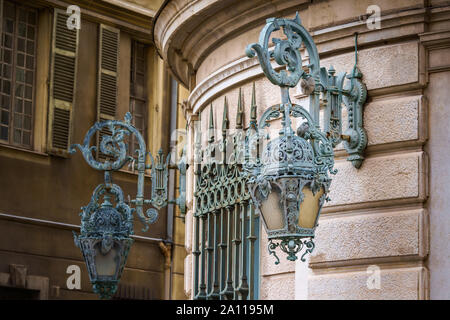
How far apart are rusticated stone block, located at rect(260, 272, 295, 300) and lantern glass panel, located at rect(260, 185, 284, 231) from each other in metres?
1.72

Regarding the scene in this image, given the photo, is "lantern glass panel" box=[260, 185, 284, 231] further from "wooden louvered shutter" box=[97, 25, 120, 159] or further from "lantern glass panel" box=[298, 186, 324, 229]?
"wooden louvered shutter" box=[97, 25, 120, 159]

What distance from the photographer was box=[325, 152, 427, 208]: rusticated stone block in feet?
24.0

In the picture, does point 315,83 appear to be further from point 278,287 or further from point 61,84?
point 61,84

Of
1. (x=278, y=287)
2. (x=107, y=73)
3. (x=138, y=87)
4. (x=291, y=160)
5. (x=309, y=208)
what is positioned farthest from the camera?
(x=138, y=87)

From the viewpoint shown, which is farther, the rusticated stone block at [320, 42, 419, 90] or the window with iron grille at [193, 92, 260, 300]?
the window with iron grille at [193, 92, 260, 300]

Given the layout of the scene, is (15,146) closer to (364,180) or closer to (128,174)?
(128,174)

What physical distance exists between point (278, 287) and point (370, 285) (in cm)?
117

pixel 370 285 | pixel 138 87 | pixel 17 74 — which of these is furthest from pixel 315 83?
pixel 138 87

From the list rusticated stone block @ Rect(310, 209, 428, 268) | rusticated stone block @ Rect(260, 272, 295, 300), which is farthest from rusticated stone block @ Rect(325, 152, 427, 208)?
rusticated stone block @ Rect(260, 272, 295, 300)

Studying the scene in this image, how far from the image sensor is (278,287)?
27.6ft

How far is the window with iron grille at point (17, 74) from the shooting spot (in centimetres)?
1817
